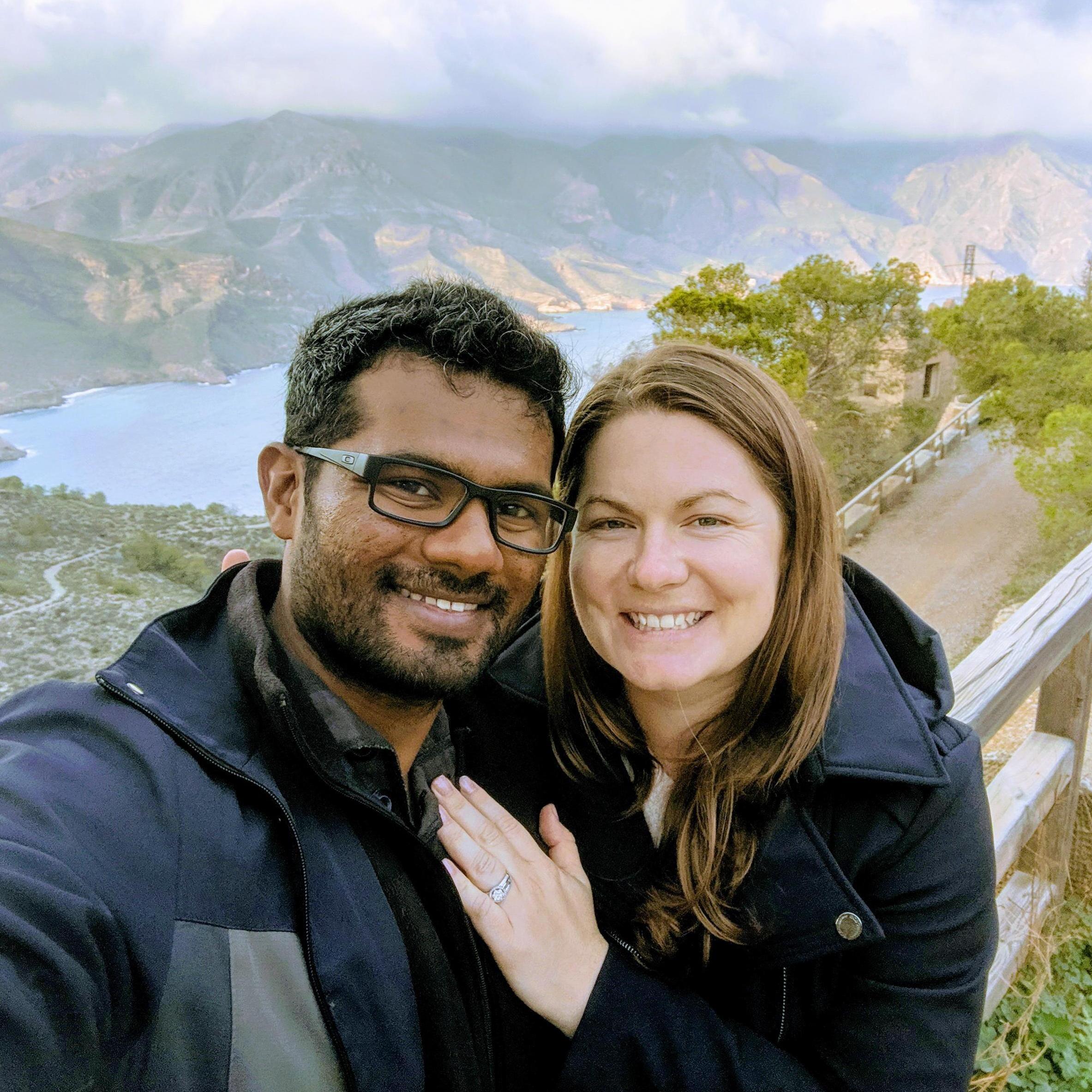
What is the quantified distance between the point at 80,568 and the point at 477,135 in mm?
16601

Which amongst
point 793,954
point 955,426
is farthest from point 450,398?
point 955,426

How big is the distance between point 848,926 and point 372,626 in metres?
0.88

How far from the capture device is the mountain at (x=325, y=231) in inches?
177

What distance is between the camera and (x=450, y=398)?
1401 millimetres

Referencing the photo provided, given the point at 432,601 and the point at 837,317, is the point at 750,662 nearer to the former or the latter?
the point at 432,601

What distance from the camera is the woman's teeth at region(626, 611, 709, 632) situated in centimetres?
132

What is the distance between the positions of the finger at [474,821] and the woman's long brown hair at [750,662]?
0.29 metres

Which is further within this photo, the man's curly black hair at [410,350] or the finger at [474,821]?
the man's curly black hair at [410,350]

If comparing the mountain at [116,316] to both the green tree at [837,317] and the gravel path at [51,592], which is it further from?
the green tree at [837,317]

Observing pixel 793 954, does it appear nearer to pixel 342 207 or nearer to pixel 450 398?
pixel 450 398

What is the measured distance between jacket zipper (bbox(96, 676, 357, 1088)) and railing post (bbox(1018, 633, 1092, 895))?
234 cm

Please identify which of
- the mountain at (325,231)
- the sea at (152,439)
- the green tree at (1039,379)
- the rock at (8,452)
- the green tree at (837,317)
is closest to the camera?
the rock at (8,452)

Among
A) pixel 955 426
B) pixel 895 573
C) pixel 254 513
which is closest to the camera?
pixel 254 513

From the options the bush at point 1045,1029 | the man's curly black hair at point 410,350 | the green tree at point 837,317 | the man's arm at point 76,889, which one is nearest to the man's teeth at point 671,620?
the man's curly black hair at point 410,350
